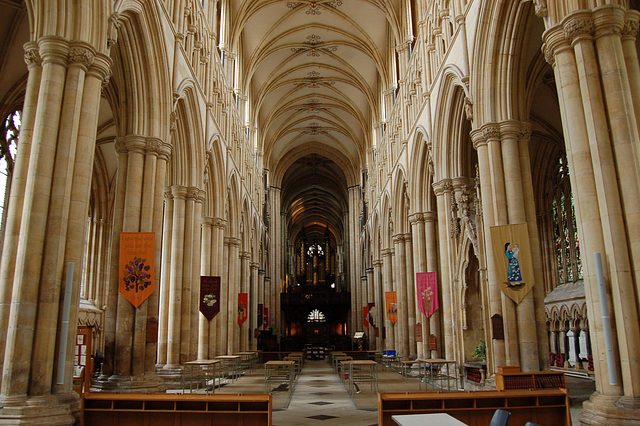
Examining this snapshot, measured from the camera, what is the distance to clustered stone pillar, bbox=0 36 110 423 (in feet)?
24.4

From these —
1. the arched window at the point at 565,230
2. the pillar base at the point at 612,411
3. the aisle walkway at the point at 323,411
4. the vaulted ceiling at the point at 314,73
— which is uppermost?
the vaulted ceiling at the point at 314,73

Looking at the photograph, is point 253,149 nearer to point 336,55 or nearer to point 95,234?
point 336,55

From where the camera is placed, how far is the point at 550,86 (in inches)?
693

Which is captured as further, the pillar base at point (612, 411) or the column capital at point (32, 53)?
the column capital at point (32, 53)

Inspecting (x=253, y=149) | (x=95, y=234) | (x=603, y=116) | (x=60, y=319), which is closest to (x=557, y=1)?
(x=603, y=116)

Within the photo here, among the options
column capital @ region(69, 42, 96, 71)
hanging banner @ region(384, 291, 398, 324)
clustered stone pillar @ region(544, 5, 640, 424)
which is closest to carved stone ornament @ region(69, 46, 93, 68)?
column capital @ region(69, 42, 96, 71)

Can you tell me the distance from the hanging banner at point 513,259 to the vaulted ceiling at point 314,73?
50.8 feet

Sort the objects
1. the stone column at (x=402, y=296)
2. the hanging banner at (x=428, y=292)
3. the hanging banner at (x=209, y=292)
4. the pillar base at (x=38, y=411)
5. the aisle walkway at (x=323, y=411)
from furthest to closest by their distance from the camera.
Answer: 1. the stone column at (x=402, y=296)
2. the hanging banner at (x=428, y=292)
3. the hanging banner at (x=209, y=292)
4. the aisle walkway at (x=323, y=411)
5. the pillar base at (x=38, y=411)

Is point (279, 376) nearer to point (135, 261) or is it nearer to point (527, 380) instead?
point (135, 261)

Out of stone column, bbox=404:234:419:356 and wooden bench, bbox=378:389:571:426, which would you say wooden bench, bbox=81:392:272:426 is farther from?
stone column, bbox=404:234:419:356

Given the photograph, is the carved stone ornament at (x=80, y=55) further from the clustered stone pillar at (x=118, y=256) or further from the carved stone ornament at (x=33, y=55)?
the clustered stone pillar at (x=118, y=256)

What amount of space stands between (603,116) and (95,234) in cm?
2286

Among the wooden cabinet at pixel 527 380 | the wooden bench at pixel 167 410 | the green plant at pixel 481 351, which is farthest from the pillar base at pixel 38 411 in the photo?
the green plant at pixel 481 351

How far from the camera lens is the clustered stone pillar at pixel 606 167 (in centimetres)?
713
